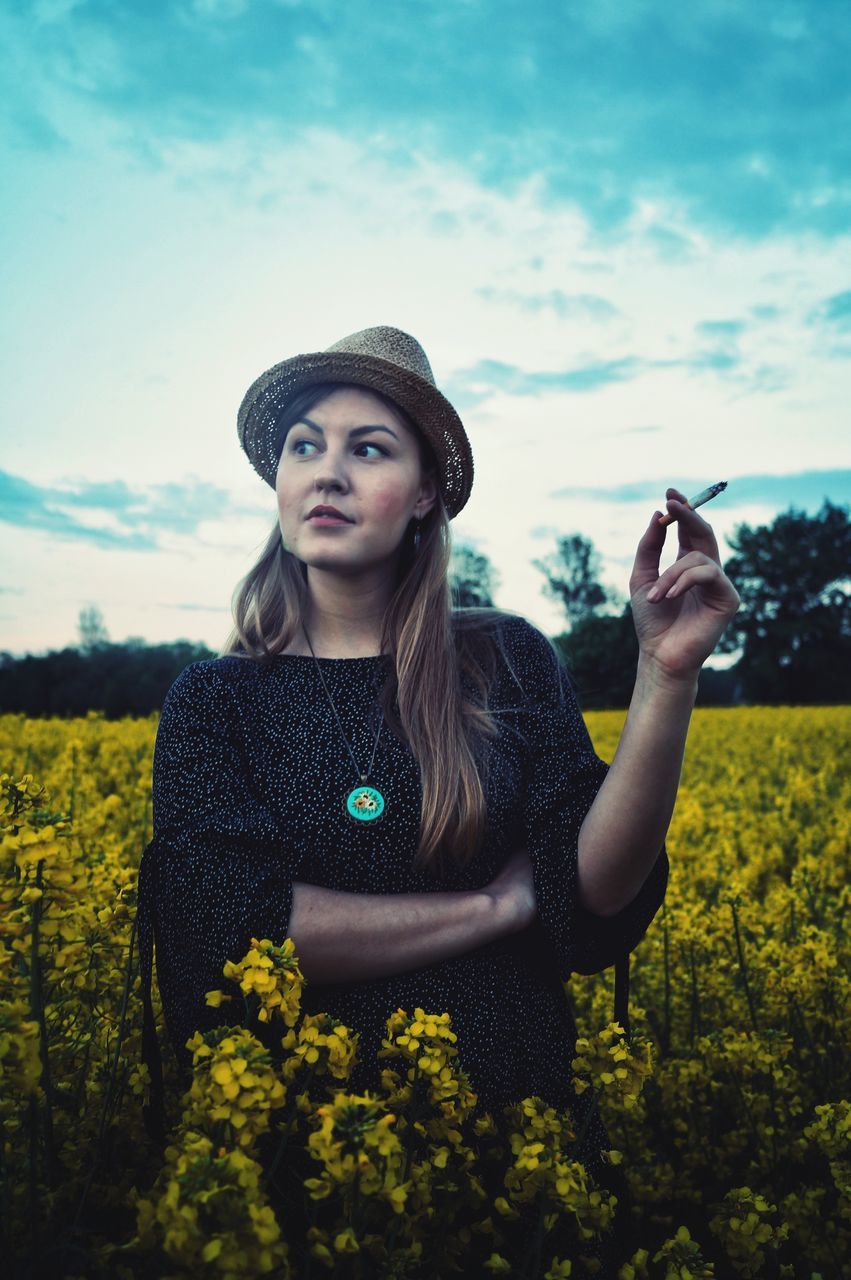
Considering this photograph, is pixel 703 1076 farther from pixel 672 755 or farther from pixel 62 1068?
pixel 62 1068

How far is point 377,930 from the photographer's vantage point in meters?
1.50

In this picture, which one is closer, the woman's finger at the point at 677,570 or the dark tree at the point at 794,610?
the woman's finger at the point at 677,570

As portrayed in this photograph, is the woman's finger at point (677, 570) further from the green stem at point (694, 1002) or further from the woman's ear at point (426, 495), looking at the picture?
the green stem at point (694, 1002)

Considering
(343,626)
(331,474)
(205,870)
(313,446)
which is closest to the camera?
(205,870)

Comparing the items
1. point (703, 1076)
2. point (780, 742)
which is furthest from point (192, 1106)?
point (780, 742)

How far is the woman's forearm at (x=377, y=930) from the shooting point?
147cm

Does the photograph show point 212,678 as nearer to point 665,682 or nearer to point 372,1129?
point 665,682

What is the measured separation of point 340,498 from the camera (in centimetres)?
179

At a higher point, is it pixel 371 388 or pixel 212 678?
pixel 371 388

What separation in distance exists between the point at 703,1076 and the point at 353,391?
6.60ft

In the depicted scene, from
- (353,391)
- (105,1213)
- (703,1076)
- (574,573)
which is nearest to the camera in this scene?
(105,1213)

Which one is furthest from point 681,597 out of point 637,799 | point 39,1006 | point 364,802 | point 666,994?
point 666,994

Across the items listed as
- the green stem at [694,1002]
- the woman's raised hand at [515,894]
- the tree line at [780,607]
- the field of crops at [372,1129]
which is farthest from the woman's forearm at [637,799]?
the tree line at [780,607]

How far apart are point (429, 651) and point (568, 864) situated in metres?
0.57
